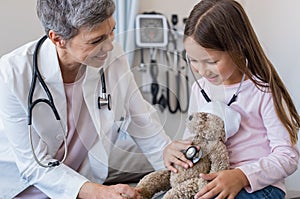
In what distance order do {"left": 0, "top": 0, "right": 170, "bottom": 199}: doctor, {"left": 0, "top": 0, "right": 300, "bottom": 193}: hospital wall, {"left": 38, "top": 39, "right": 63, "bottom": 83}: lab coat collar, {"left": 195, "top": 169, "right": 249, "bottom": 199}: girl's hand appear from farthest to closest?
{"left": 0, "top": 0, "right": 300, "bottom": 193}: hospital wall
{"left": 38, "top": 39, "right": 63, "bottom": 83}: lab coat collar
{"left": 0, "top": 0, "right": 170, "bottom": 199}: doctor
{"left": 195, "top": 169, "right": 249, "bottom": 199}: girl's hand

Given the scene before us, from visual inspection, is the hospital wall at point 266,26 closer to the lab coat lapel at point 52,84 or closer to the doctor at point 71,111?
the doctor at point 71,111

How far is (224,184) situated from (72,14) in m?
0.62

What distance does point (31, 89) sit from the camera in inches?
48.8

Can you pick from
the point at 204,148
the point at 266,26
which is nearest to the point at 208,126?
the point at 204,148

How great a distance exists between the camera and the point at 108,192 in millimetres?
1171

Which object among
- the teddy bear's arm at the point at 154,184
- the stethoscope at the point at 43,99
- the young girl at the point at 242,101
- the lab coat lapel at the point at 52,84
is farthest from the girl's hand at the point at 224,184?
the lab coat lapel at the point at 52,84

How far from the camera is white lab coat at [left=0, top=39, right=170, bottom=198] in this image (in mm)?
1258

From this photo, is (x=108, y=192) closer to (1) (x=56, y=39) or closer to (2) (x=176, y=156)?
(2) (x=176, y=156)

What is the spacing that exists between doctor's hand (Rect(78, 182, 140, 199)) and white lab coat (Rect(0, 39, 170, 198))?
0.09 ft

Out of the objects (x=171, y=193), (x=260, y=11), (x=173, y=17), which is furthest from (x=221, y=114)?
(x=173, y=17)

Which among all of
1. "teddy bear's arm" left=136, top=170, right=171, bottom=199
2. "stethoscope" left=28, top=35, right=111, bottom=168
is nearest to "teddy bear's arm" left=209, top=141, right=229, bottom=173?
"teddy bear's arm" left=136, top=170, right=171, bottom=199

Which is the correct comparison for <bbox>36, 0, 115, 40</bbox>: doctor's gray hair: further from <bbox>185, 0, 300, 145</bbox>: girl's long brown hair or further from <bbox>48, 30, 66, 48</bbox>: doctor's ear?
<bbox>185, 0, 300, 145</bbox>: girl's long brown hair

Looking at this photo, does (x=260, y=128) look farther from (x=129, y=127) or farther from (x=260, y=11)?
(x=260, y=11)

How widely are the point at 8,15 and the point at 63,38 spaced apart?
1.13 meters
